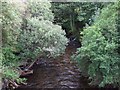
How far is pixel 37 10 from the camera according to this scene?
232 inches

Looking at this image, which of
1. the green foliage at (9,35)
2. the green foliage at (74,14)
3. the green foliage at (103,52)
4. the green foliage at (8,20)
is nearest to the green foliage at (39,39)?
the green foliage at (9,35)

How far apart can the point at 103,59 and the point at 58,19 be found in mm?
3255

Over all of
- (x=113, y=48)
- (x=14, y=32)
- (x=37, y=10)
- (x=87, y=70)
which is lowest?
(x=87, y=70)

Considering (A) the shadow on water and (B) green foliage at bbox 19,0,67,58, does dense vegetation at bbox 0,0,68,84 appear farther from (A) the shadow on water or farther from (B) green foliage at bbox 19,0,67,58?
(A) the shadow on water

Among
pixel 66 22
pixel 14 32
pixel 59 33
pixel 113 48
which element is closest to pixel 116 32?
pixel 113 48

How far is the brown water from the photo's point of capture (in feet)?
17.4

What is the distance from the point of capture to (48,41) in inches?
208

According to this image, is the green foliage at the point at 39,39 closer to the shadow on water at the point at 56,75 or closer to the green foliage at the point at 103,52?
the shadow on water at the point at 56,75

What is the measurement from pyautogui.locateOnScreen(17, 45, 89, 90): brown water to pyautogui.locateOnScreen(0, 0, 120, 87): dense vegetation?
1.30 ft

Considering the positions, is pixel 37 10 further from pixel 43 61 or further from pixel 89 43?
pixel 89 43

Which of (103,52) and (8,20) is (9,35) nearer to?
(8,20)

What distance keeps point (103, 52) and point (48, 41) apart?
1199 millimetres

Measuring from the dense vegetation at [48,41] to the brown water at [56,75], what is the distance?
395 mm

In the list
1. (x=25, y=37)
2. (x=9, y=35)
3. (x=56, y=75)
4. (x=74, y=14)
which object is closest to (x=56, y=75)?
(x=56, y=75)
